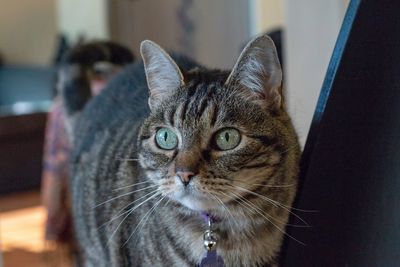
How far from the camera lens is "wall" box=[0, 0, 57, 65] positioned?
4.10 metres

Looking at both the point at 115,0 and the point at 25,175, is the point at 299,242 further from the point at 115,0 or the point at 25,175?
the point at 115,0

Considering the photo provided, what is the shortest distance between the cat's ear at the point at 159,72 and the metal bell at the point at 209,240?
21cm

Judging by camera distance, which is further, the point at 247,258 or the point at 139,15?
the point at 139,15

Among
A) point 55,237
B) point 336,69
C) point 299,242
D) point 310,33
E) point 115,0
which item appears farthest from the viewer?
point 115,0

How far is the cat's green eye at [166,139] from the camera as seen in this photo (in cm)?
93

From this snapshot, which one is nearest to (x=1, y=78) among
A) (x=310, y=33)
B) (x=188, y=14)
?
(x=188, y=14)

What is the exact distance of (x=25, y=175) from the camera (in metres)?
3.29

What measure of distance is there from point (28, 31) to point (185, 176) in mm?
3517

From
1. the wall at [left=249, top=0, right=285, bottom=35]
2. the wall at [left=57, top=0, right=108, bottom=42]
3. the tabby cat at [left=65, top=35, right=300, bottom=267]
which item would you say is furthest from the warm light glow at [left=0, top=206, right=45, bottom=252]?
the tabby cat at [left=65, top=35, right=300, bottom=267]

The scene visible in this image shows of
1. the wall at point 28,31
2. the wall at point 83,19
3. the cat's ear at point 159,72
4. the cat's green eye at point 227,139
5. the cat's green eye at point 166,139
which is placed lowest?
the wall at point 28,31

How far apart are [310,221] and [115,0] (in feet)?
9.61

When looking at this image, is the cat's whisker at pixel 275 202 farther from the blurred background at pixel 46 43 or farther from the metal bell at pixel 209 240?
the blurred background at pixel 46 43

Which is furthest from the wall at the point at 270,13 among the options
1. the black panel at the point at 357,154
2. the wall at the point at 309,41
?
the black panel at the point at 357,154

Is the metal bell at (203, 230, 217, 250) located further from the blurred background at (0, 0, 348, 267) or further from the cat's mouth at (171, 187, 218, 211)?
the blurred background at (0, 0, 348, 267)
